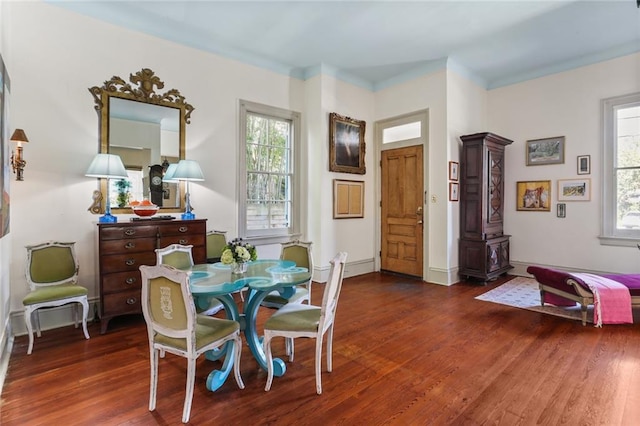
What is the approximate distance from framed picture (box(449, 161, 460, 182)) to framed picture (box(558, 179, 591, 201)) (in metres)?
1.72

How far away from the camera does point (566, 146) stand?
5.54 metres

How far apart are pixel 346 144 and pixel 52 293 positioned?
4505 millimetres

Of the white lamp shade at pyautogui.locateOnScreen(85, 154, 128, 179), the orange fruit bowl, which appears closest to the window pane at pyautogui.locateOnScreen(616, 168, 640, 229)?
the orange fruit bowl

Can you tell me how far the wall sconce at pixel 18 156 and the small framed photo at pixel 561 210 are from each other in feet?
23.5

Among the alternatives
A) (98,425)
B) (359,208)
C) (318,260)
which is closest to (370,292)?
(318,260)

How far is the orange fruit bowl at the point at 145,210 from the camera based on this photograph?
12.6 ft

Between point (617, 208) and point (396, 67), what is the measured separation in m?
4.02

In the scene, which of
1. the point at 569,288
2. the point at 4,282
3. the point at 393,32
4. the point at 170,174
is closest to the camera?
the point at 4,282

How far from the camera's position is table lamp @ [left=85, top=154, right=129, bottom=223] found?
140 inches

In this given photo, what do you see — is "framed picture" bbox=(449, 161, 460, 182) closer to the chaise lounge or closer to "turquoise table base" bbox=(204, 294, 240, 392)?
the chaise lounge

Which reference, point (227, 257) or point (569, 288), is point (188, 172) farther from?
point (569, 288)

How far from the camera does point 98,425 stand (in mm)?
2020

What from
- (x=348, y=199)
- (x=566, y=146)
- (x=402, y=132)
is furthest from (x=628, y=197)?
(x=348, y=199)

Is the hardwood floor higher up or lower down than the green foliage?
lower down
